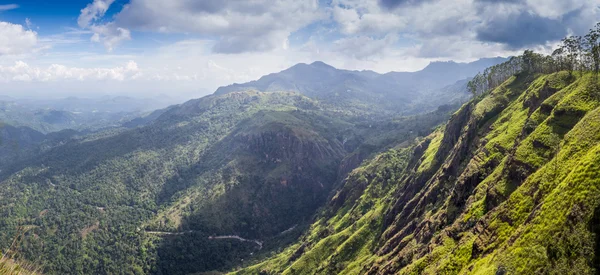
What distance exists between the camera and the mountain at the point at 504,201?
53.8 meters

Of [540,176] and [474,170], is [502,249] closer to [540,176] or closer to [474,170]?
[540,176]

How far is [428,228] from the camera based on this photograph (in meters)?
108

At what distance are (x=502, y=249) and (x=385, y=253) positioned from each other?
7398 centimetres

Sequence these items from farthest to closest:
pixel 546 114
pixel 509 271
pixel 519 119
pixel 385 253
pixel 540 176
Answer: pixel 385 253, pixel 519 119, pixel 546 114, pixel 540 176, pixel 509 271

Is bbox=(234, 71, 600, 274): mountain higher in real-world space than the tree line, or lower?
lower

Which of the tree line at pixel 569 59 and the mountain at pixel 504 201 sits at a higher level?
the tree line at pixel 569 59

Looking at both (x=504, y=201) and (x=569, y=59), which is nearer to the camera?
(x=504, y=201)

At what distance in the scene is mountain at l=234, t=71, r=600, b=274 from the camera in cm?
5384

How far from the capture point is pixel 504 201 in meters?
79.0

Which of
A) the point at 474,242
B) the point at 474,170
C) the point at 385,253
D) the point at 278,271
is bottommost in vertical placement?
the point at 278,271

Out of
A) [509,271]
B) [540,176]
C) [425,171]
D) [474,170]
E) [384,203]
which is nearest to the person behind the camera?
[509,271]

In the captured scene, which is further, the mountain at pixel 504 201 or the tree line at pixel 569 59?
the tree line at pixel 569 59

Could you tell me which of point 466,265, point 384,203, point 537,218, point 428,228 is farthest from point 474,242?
point 384,203

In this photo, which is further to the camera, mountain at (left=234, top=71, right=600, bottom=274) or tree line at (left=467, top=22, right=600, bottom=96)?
tree line at (left=467, top=22, right=600, bottom=96)
